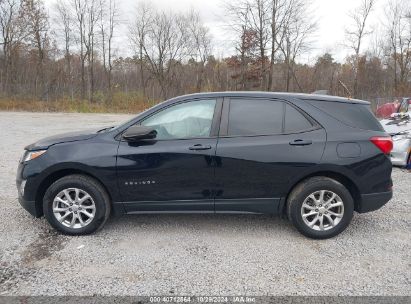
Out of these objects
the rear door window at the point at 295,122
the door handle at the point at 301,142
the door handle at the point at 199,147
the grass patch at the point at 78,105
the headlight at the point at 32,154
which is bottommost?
the headlight at the point at 32,154

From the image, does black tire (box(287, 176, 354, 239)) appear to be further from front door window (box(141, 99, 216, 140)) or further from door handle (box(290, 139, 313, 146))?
front door window (box(141, 99, 216, 140))

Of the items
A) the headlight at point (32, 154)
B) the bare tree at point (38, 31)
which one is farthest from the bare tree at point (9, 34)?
the headlight at point (32, 154)

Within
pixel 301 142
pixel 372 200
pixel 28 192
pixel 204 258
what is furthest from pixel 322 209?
pixel 28 192

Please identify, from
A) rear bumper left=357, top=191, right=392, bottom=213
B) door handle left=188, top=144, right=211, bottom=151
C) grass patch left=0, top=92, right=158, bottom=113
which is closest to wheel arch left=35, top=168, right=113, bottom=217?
door handle left=188, top=144, right=211, bottom=151

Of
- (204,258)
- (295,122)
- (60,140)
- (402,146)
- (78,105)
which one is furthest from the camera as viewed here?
(78,105)

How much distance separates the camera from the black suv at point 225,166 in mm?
3430

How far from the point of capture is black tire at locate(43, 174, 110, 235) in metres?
3.47

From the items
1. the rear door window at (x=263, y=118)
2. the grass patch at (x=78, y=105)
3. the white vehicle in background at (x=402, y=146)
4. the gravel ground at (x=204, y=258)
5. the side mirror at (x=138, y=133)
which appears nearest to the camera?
the gravel ground at (x=204, y=258)

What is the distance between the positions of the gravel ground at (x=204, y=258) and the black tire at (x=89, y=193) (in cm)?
11

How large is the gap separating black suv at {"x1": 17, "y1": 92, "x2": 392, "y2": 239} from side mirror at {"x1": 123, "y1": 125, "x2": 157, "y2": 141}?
1 centimetres

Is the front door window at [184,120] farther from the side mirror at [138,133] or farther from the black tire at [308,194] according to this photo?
the black tire at [308,194]

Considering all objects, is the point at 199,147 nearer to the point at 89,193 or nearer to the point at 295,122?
the point at 295,122

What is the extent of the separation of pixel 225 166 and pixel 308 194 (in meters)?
1.02

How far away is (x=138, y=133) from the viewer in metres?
3.38
